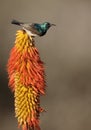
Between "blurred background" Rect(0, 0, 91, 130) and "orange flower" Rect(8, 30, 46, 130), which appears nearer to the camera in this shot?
"orange flower" Rect(8, 30, 46, 130)

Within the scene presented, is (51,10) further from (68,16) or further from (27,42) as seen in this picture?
(27,42)

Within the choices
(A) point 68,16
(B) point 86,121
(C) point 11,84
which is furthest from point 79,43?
(C) point 11,84

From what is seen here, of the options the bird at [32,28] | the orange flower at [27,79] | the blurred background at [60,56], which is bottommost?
the orange flower at [27,79]

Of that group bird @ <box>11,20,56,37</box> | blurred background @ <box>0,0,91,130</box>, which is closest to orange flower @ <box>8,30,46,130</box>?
bird @ <box>11,20,56,37</box>

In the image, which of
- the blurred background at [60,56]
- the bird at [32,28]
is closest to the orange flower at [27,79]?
the bird at [32,28]

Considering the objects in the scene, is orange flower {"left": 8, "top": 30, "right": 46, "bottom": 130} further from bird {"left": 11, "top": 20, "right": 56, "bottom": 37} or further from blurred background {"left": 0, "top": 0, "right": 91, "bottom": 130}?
blurred background {"left": 0, "top": 0, "right": 91, "bottom": 130}

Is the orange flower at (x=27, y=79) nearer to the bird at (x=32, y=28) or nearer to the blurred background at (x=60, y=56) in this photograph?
the bird at (x=32, y=28)

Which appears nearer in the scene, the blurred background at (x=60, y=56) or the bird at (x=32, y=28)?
the bird at (x=32, y=28)
